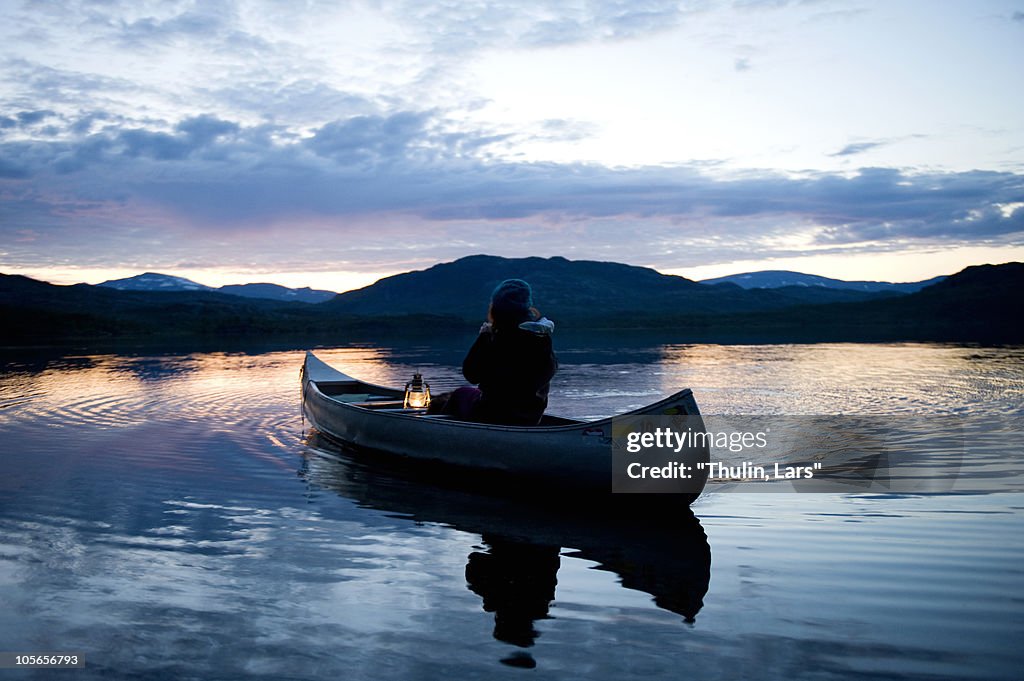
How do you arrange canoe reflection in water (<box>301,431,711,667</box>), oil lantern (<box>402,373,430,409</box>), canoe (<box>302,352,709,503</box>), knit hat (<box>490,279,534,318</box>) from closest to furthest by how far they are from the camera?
1. canoe reflection in water (<box>301,431,711,667</box>)
2. canoe (<box>302,352,709,503</box>)
3. knit hat (<box>490,279,534,318</box>)
4. oil lantern (<box>402,373,430,409</box>)

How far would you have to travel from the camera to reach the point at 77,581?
21.8 feet

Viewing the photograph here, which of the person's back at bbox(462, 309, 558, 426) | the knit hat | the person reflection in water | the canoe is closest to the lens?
the person reflection in water

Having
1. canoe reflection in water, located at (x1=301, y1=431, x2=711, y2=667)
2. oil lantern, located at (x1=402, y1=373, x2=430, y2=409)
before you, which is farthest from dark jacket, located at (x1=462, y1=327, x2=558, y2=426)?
oil lantern, located at (x1=402, y1=373, x2=430, y2=409)

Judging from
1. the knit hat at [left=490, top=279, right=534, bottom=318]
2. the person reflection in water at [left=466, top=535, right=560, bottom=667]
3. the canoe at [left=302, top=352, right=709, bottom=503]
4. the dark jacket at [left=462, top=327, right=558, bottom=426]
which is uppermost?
the knit hat at [left=490, top=279, right=534, bottom=318]

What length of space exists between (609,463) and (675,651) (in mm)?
3825

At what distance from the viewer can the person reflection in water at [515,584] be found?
5.42 m

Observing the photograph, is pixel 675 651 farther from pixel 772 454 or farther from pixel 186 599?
pixel 772 454

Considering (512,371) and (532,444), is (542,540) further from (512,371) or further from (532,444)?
(512,371)

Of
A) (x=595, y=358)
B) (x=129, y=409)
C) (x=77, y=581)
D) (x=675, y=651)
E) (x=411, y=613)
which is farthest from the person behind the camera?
(x=595, y=358)

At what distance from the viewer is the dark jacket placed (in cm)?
980

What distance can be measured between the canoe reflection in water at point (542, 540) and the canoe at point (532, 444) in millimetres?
312

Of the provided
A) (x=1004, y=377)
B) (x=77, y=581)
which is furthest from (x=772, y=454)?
(x=1004, y=377)

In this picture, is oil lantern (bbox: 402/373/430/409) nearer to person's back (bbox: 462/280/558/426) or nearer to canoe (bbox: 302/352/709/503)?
canoe (bbox: 302/352/709/503)

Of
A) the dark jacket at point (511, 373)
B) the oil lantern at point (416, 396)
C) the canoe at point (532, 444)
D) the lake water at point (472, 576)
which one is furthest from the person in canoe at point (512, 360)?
the oil lantern at point (416, 396)
